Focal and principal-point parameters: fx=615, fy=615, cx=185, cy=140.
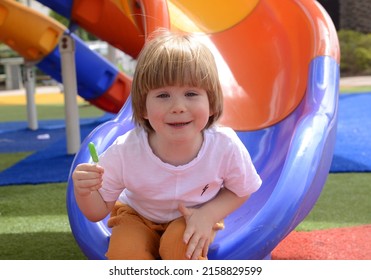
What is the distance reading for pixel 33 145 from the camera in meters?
6.01

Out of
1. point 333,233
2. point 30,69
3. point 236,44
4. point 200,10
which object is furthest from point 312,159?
point 30,69

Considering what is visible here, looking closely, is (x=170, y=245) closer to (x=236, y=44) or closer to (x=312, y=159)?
(x=312, y=159)

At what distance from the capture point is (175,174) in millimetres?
1700

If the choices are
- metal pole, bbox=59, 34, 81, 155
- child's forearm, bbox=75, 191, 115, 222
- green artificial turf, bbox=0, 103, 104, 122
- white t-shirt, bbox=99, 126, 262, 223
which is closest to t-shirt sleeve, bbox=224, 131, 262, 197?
white t-shirt, bbox=99, 126, 262, 223

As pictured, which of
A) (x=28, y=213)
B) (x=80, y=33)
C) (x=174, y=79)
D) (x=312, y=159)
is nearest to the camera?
(x=174, y=79)

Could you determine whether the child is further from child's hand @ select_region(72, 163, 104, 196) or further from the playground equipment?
the playground equipment

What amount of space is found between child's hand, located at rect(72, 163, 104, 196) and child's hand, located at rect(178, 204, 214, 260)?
25 cm

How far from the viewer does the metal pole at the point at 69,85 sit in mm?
4902

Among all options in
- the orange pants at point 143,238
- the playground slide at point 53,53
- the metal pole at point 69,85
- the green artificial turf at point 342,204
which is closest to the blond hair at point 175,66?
the orange pants at point 143,238

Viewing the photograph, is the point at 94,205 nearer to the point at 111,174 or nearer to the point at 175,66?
the point at 111,174

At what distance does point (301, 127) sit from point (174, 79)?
71cm

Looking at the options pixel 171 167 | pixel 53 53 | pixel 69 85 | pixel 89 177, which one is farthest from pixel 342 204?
pixel 53 53

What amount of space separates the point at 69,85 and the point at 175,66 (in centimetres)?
343
